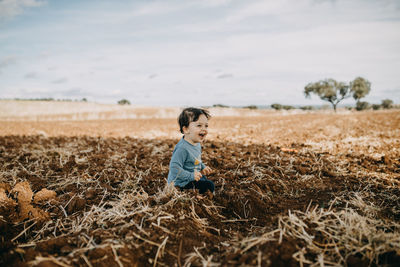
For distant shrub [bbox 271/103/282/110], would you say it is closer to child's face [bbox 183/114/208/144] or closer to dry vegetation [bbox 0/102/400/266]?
dry vegetation [bbox 0/102/400/266]

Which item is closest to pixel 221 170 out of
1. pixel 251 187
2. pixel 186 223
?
pixel 251 187

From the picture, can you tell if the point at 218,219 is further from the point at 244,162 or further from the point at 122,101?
the point at 122,101

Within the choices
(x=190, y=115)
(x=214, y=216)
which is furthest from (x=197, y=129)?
(x=214, y=216)

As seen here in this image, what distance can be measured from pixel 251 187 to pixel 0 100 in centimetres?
7601

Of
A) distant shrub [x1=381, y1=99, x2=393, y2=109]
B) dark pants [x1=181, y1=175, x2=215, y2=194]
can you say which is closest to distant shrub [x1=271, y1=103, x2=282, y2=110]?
distant shrub [x1=381, y1=99, x2=393, y2=109]

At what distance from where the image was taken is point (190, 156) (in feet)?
11.4

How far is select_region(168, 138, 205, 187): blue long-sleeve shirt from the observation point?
3.29 metres

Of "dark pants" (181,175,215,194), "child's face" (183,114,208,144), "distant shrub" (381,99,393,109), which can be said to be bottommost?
"dark pants" (181,175,215,194)

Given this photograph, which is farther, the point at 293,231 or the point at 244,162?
the point at 244,162

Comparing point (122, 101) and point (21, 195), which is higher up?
point (122, 101)

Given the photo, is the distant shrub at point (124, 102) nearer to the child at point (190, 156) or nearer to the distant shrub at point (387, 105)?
the distant shrub at point (387, 105)

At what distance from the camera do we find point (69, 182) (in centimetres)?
417

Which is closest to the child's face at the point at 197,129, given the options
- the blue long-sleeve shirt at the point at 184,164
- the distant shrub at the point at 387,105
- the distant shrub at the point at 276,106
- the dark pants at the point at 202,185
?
the blue long-sleeve shirt at the point at 184,164

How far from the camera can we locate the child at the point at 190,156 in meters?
3.32
